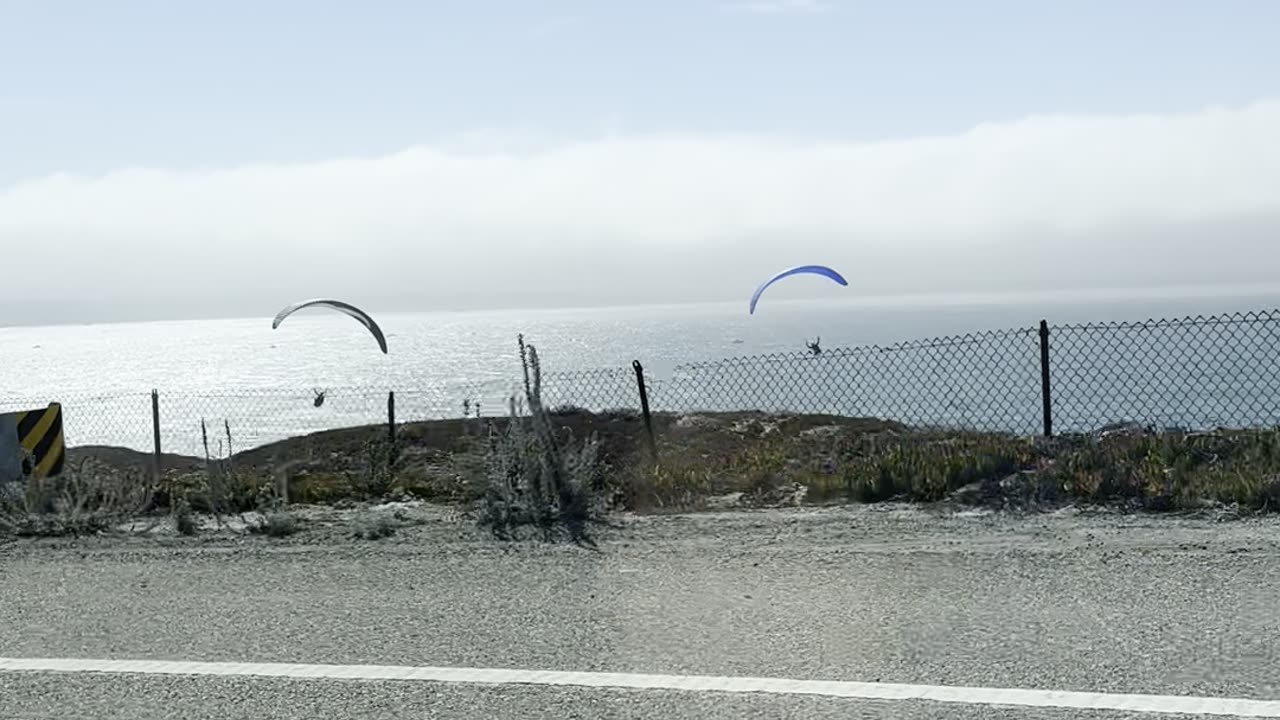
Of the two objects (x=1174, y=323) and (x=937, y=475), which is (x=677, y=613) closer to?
(x=937, y=475)

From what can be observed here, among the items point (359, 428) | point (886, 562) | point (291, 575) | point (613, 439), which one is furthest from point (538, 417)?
point (359, 428)

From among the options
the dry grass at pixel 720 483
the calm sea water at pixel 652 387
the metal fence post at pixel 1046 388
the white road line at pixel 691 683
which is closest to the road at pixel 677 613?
the white road line at pixel 691 683

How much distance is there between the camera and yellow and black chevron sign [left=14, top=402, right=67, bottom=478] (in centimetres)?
1321

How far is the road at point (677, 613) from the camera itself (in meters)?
4.71

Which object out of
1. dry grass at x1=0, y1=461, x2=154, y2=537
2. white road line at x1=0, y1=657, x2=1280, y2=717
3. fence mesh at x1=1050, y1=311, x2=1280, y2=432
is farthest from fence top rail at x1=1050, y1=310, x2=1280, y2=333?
dry grass at x1=0, y1=461, x2=154, y2=537

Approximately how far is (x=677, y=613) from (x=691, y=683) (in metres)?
1.10

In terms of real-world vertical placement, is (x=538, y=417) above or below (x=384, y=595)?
above

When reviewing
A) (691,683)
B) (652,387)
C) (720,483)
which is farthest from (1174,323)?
(652,387)

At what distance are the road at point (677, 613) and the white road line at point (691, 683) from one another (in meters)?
0.07

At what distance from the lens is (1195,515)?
313 inches

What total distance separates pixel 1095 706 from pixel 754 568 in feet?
8.63

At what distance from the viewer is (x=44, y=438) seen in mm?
13359

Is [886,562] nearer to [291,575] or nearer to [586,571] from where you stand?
[586,571]

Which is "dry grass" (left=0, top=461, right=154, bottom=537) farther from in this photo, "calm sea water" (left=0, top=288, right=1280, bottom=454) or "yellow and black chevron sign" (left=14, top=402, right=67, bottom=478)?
"calm sea water" (left=0, top=288, right=1280, bottom=454)
